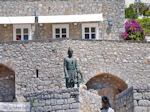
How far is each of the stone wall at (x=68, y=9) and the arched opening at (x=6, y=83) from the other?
241 inches

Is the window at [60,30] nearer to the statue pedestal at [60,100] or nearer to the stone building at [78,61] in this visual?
the stone building at [78,61]

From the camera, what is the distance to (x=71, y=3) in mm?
35750

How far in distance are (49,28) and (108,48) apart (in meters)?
5.82

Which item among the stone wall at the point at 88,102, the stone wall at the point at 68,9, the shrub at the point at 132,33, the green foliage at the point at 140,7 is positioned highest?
the green foliage at the point at 140,7

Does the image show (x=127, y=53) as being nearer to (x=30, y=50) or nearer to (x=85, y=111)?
(x=30, y=50)

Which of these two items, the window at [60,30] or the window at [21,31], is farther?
the window at [21,31]

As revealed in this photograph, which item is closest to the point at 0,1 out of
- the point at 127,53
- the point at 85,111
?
the point at 127,53

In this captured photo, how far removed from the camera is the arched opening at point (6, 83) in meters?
30.3

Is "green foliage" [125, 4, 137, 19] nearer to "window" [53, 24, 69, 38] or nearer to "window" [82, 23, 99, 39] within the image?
"window" [82, 23, 99, 39]

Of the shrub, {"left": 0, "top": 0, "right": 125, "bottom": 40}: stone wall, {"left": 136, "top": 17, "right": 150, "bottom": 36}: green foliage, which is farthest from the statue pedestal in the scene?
{"left": 136, "top": 17, "right": 150, "bottom": 36}: green foliage

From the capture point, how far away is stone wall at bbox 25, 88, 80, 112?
18.2 metres

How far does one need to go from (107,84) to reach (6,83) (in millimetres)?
5904

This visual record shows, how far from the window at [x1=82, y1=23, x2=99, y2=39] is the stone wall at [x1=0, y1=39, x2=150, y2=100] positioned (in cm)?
401

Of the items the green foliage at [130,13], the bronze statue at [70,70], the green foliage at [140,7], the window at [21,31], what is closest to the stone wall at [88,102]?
the bronze statue at [70,70]
